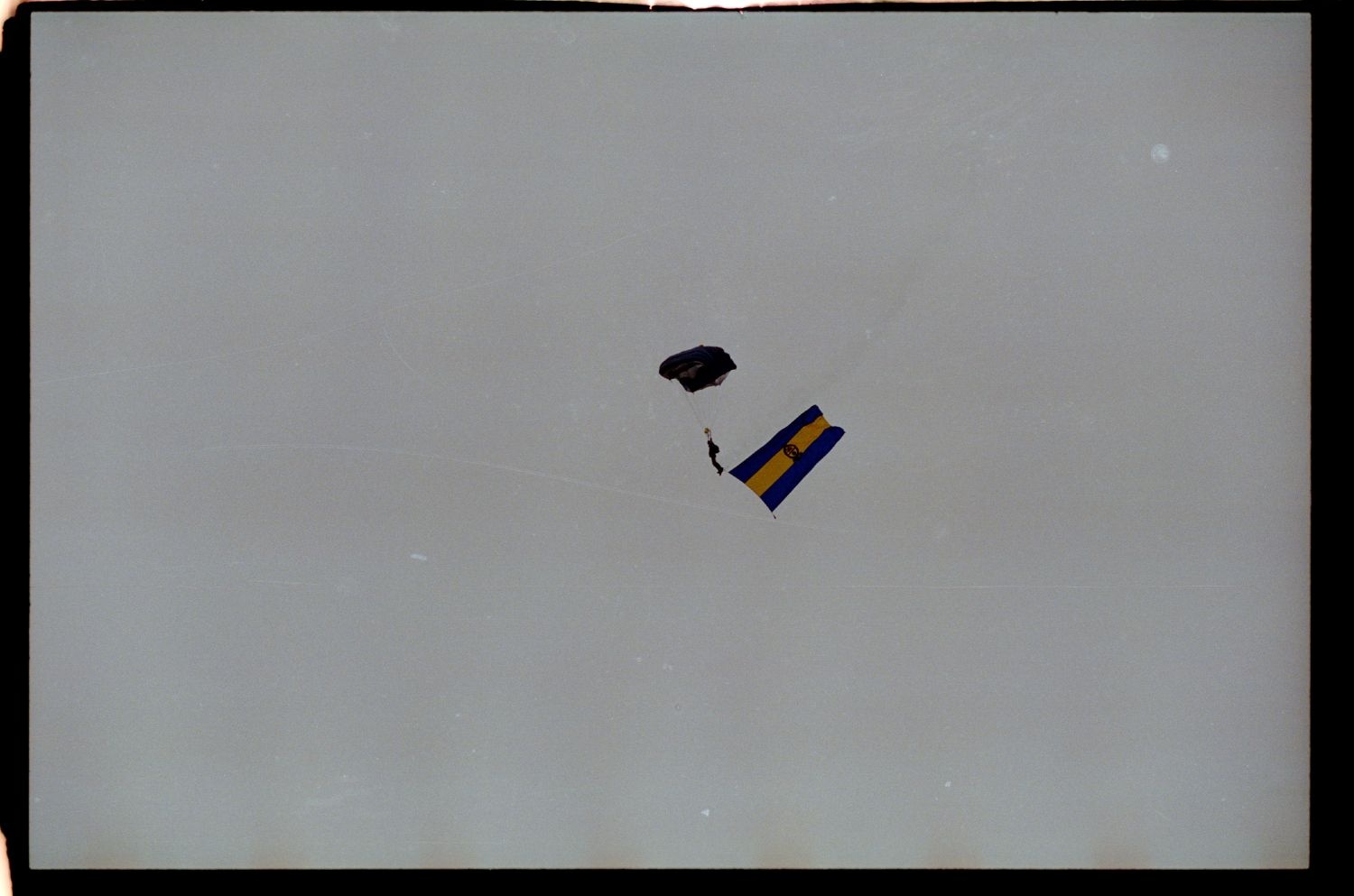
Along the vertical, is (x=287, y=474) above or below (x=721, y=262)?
below

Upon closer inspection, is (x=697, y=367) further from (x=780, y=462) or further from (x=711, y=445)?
(x=780, y=462)

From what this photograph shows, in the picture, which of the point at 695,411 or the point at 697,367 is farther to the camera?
the point at 695,411

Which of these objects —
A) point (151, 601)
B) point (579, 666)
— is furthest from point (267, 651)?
point (579, 666)

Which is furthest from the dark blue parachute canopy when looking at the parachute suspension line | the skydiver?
the skydiver

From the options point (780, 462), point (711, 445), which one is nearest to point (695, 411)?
point (711, 445)

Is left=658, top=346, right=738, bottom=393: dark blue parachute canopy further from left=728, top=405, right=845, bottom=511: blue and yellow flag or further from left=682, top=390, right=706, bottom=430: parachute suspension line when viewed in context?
left=728, top=405, right=845, bottom=511: blue and yellow flag

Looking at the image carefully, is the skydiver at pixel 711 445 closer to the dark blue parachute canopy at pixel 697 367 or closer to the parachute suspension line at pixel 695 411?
the parachute suspension line at pixel 695 411

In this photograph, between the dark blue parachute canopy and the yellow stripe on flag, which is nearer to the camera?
the dark blue parachute canopy
